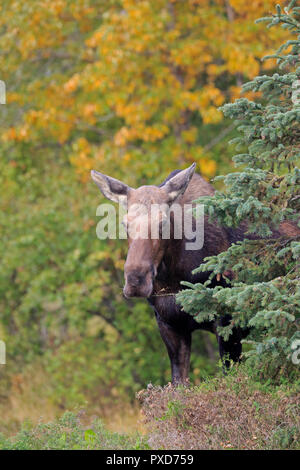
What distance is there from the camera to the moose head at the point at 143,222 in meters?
6.32

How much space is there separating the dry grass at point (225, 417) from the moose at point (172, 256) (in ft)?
2.57

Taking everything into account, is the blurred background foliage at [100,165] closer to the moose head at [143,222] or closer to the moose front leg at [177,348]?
the moose front leg at [177,348]

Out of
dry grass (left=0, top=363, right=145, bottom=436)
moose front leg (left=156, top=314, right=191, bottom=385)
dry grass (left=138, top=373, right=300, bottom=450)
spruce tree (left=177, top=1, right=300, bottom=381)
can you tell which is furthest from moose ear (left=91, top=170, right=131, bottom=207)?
dry grass (left=0, top=363, right=145, bottom=436)

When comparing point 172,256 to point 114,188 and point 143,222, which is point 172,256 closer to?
point 143,222

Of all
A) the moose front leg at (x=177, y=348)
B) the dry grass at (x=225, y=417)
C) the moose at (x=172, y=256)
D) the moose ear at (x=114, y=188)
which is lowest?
the dry grass at (x=225, y=417)

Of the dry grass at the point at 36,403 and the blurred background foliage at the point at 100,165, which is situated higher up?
the blurred background foliage at the point at 100,165

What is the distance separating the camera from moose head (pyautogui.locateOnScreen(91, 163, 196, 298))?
632 centimetres

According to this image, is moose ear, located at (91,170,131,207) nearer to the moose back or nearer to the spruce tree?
the moose back

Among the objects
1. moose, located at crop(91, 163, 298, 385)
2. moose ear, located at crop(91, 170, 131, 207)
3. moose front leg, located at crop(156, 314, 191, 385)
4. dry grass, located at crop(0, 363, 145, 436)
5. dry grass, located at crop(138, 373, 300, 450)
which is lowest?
dry grass, located at crop(0, 363, 145, 436)

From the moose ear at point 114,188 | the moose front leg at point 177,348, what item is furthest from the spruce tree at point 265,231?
the moose front leg at point 177,348

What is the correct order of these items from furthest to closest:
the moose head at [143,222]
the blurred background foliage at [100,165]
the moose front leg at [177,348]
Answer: the blurred background foliage at [100,165] < the moose front leg at [177,348] < the moose head at [143,222]

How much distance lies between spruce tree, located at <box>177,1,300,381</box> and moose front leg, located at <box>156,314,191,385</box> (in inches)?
49.8

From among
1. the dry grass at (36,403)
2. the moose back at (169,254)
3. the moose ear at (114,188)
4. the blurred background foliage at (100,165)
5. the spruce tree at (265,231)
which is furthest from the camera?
the blurred background foliage at (100,165)

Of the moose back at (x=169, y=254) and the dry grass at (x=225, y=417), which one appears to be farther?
the moose back at (x=169, y=254)
